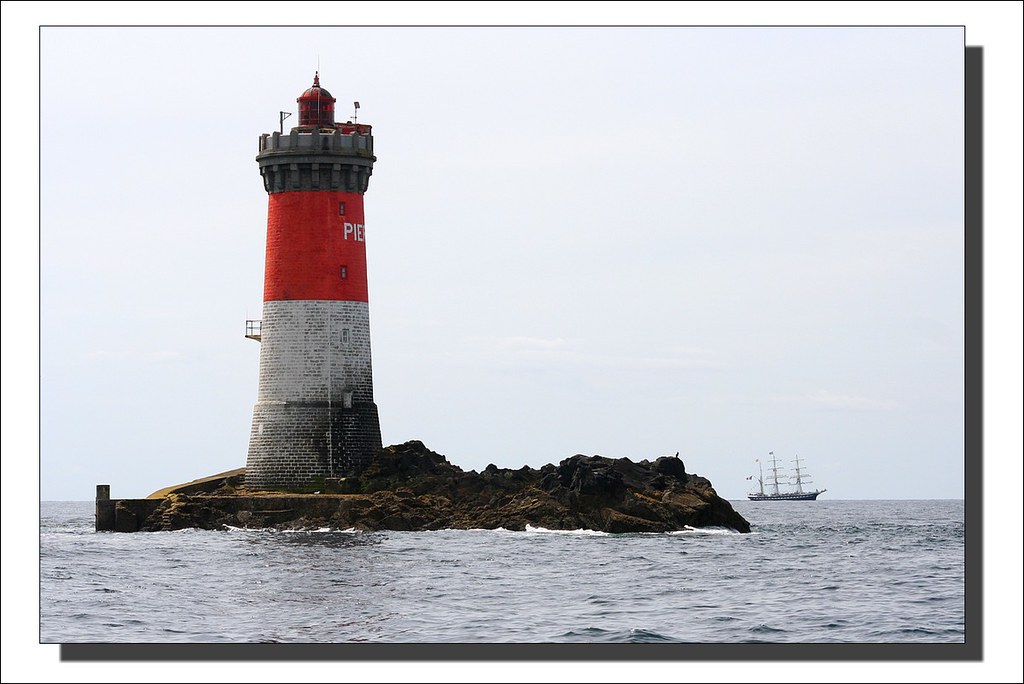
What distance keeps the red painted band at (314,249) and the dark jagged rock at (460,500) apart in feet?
15.3

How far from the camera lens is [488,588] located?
3055 centimetres

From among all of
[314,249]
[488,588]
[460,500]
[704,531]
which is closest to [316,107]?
[314,249]

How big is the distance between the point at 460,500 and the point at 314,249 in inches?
297

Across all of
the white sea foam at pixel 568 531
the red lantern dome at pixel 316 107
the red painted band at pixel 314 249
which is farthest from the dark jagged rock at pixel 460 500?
the red lantern dome at pixel 316 107

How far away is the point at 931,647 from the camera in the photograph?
72.3 ft

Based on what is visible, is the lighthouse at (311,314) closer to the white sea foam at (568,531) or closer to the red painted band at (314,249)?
the red painted band at (314,249)

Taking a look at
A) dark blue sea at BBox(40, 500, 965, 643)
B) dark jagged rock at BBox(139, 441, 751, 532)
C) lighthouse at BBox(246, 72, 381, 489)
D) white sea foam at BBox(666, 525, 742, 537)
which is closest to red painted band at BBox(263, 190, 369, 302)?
lighthouse at BBox(246, 72, 381, 489)

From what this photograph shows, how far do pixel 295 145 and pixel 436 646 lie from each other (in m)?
27.2

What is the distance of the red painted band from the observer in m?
46.7

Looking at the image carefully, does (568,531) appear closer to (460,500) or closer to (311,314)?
(460,500)

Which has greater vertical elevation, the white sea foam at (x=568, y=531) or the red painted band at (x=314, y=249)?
the red painted band at (x=314, y=249)

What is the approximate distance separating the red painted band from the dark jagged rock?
4.67 m

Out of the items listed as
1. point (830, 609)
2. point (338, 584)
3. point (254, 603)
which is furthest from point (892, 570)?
point (254, 603)

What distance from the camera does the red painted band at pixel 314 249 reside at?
4666cm
